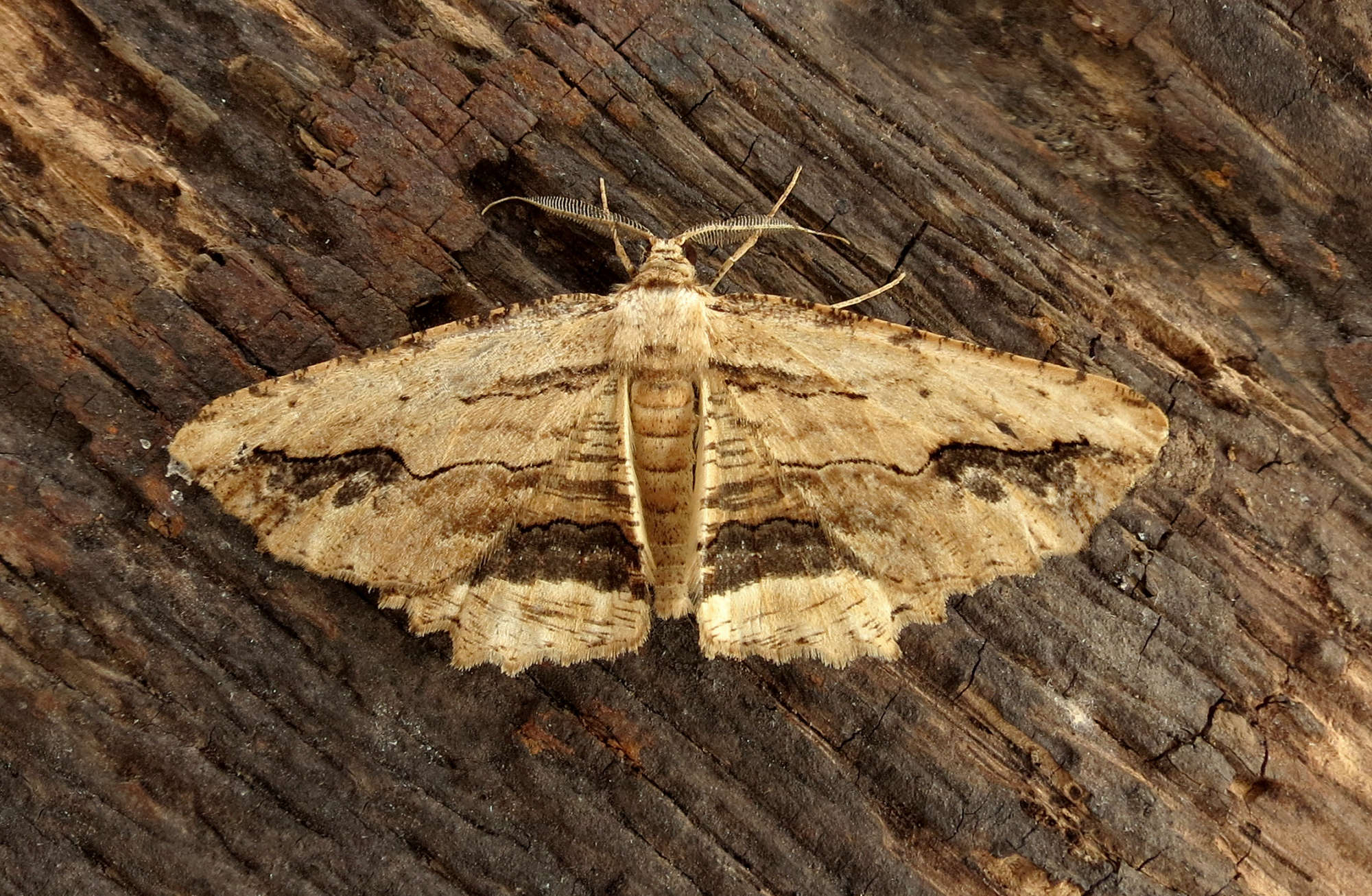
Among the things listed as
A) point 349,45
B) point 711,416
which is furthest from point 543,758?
point 349,45

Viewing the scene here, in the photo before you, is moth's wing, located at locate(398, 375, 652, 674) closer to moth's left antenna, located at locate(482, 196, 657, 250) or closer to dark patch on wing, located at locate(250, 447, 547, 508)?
dark patch on wing, located at locate(250, 447, 547, 508)

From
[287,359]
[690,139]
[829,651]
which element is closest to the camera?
[829,651]

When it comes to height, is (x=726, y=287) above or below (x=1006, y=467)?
below

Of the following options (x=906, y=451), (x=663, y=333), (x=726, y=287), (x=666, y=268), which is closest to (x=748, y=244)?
(x=726, y=287)

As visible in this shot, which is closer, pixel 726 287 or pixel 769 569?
pixel 769 569

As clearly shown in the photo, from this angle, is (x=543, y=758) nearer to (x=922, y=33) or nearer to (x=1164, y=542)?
(x=1164, y=542)

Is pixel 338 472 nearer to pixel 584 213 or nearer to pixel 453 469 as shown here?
pixel 453 469

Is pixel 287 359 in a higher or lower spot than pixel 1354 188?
lower
